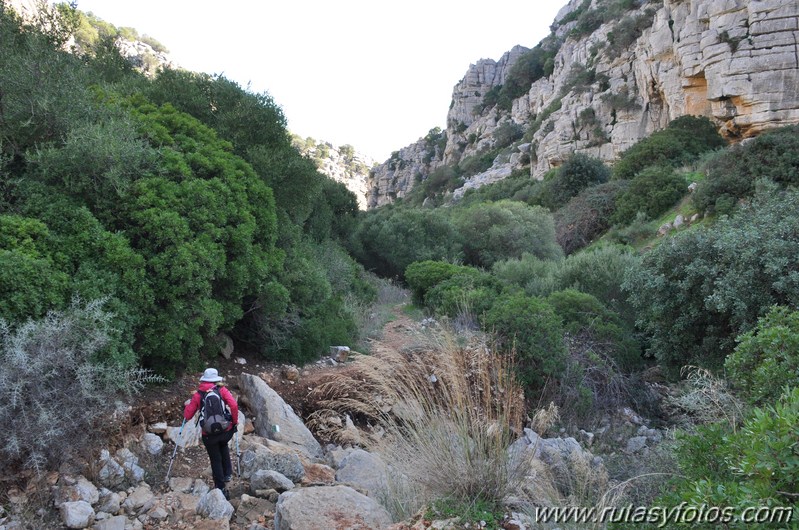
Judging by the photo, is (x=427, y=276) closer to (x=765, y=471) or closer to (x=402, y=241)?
(x=402, y=241)

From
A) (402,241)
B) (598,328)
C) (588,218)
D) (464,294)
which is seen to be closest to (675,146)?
(588,218)

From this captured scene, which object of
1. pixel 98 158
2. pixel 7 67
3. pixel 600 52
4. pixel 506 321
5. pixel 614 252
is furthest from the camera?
pixel 600 52

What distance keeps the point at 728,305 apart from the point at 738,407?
3.66 metres

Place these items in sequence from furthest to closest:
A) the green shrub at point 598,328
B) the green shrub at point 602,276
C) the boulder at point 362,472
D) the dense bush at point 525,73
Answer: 1. the dense bush at point 525,73
2. the green shrub at point 602,276
3. the green shrub at point 598,328
4. the boulder at point 362,472

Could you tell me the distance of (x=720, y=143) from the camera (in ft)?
77.9

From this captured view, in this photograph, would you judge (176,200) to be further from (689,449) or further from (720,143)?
(720,143)

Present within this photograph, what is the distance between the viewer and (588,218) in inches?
884

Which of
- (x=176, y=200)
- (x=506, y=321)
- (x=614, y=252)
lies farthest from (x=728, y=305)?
(x=176, y=200)

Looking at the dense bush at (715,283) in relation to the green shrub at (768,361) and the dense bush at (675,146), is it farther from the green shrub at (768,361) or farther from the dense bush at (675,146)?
the dense bush at (675,146)

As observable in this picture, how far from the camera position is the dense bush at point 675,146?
2328cm

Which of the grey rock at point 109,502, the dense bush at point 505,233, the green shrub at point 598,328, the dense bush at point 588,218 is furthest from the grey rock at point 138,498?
the dense bush at point 588,218

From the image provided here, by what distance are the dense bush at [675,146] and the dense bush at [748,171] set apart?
5.86m

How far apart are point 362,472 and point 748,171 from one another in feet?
54.0

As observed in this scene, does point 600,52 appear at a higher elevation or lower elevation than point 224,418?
higher
